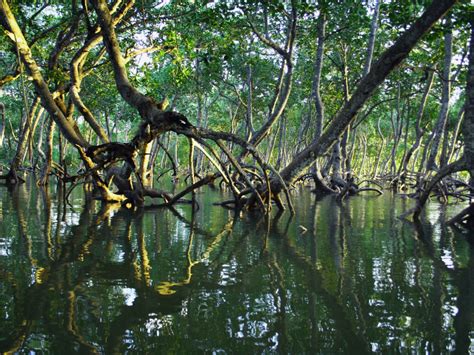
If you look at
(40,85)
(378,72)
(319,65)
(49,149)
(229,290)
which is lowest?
(229,290)

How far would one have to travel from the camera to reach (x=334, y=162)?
17688 mm

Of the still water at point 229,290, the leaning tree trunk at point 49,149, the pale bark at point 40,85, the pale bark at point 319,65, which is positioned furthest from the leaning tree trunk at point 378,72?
the leaning tree trunk at point 49,149

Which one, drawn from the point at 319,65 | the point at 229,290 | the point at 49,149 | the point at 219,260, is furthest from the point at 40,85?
the point at 319,65

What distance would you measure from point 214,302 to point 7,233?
391cm

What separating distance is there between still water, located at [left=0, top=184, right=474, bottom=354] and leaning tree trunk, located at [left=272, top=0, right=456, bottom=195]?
168 cm

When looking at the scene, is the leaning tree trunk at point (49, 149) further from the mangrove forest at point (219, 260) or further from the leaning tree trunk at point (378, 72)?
the leaning tree trunk at point (378, 72)

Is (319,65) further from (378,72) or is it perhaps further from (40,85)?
(40,85)

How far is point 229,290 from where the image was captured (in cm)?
377

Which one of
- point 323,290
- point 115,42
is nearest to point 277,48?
point 115,42

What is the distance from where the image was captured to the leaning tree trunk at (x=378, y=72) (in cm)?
610

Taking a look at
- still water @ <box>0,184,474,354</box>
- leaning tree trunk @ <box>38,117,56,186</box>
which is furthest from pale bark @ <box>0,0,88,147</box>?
leaning tree trunk @ <box>38,117,56,186</box>

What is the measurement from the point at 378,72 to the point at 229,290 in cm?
436

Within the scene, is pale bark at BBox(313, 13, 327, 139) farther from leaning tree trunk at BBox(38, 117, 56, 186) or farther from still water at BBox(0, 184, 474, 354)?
still water at BBox(0, 184, 474, 354)

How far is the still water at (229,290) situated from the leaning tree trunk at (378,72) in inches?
66.2
